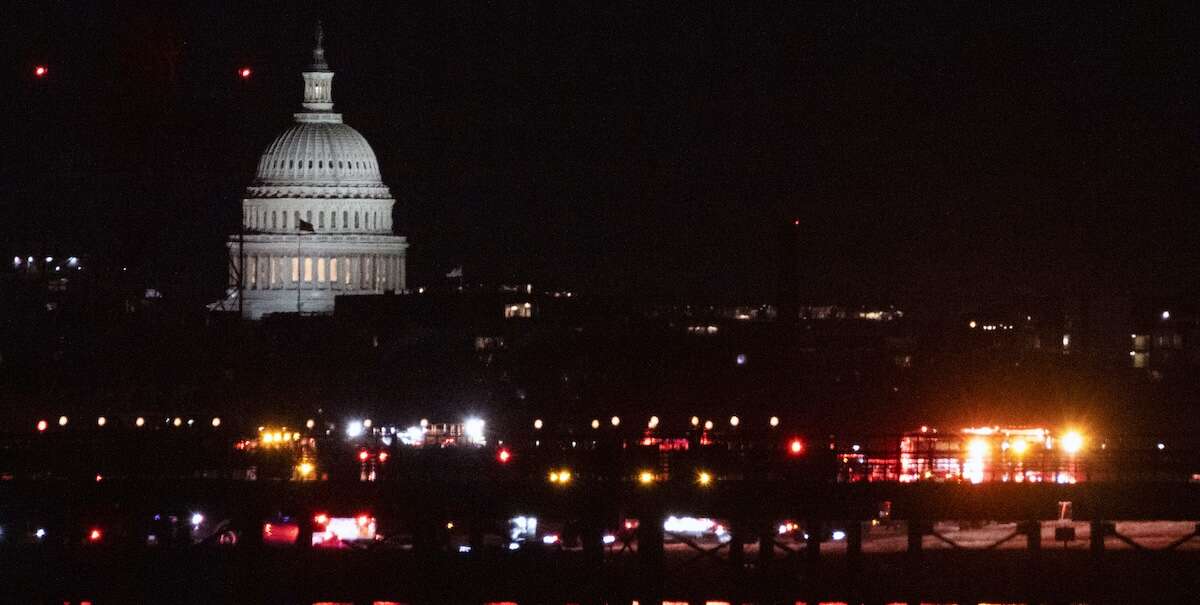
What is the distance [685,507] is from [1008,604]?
6841mm

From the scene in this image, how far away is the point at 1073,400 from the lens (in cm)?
11581

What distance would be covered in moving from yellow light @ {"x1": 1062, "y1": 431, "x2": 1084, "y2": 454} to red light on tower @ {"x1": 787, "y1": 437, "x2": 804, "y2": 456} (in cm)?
770

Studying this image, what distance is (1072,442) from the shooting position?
88938 mm

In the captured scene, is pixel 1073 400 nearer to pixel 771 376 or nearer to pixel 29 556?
pixel 771 376

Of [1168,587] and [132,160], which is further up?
[132,160]

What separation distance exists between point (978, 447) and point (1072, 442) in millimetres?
2420

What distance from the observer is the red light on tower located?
7512 cm

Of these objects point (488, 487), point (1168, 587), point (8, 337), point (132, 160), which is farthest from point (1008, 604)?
point (8, 337)

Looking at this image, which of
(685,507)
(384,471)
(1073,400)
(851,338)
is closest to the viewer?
(685,507)

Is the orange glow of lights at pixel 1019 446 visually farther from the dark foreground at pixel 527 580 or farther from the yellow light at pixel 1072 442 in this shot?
the dark foreground at pixel 527 580

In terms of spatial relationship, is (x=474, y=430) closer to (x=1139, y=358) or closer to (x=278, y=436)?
(x=278, y=436)

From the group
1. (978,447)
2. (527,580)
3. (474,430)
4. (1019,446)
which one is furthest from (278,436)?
(527,580)

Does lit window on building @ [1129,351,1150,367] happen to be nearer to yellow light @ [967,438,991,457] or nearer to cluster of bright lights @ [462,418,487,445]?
cluster of bright lights @ [462,418,487,445]

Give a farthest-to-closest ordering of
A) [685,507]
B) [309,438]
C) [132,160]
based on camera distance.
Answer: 1. [132,160]
2. [309,438]
3. [685,507]
